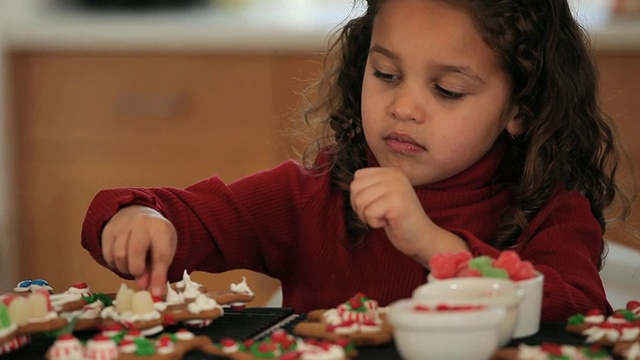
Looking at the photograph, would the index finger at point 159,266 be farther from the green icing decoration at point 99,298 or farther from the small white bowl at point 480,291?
the small white bowl at point 480,291

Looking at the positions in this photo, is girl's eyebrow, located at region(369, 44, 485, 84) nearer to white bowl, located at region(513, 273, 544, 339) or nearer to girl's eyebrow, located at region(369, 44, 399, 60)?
girl's eyebrow, located at region(369, 44, 399, 60)

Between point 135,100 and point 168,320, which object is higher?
point 135,100

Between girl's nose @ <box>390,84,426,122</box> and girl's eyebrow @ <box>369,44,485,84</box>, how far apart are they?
0.04 meters

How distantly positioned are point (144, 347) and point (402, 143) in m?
0.58

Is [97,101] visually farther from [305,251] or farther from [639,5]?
[305,251]

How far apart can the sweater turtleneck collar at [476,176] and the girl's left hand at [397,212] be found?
10.4 inches

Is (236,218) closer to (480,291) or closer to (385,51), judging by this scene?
(385,51)

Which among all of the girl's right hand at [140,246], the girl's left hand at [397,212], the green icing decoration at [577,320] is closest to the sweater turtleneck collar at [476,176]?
the girl's left hand at [397,212]

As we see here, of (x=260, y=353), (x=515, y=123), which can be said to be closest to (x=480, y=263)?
(x=260, y=353)

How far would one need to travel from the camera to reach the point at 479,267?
1.03m

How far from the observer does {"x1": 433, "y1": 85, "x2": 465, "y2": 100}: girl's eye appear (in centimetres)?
143

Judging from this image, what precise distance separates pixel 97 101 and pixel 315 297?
6.96ft

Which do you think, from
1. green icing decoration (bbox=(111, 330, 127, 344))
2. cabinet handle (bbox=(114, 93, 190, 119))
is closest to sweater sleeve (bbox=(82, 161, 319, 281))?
green icing decoration (bbox=(111, 330, 127, 344))

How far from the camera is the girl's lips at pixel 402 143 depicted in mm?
1438
